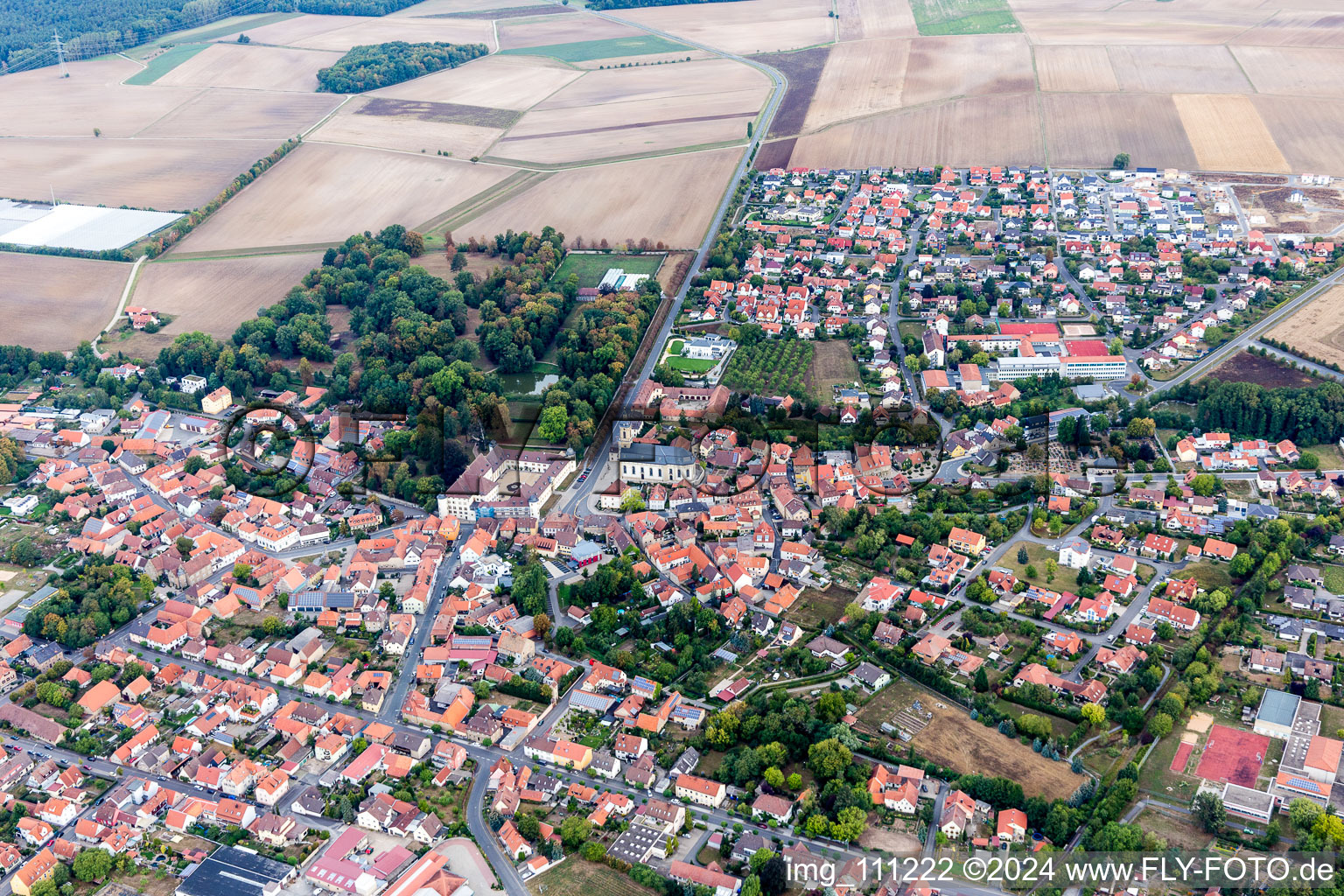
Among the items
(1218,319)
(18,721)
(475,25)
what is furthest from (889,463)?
(475,25)

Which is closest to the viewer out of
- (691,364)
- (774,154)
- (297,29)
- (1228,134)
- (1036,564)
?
(1036,564)

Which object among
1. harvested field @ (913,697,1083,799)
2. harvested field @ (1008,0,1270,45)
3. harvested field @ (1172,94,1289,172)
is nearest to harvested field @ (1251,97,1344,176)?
harvested field @ (1172,94,1289,172)

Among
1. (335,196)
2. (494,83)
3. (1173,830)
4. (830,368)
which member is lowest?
(1173,830)

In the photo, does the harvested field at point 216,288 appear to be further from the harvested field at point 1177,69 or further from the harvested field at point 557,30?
the harvested field at point 1177,69

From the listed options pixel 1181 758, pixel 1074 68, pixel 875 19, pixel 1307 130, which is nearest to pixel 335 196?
pixel 1074 68

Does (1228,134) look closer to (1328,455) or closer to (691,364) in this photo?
(1328,455)

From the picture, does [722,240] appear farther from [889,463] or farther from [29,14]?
[29,14]
